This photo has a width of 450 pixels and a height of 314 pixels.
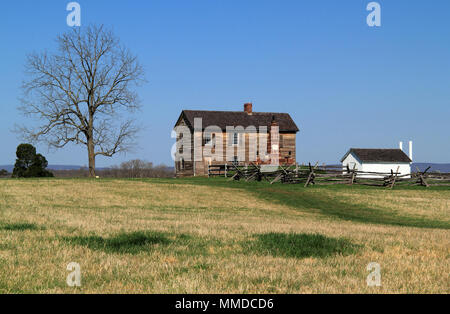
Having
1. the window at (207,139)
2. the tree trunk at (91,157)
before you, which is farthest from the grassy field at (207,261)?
the window at (207,139)

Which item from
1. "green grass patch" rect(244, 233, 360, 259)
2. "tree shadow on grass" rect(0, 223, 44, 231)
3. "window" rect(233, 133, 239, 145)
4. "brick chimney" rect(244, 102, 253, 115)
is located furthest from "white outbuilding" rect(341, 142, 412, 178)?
"tree shadow on grass" rect(0, 223, 44, 231)

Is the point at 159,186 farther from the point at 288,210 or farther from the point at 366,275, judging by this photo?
the point at 366,275

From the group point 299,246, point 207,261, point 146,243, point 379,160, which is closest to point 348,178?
point 379,160

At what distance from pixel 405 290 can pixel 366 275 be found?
88 centimetres

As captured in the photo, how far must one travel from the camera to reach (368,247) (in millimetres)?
9172

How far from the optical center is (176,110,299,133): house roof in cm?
6238

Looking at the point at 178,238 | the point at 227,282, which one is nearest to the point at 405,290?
the point at 227,282

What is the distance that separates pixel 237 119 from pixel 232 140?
11.2ft

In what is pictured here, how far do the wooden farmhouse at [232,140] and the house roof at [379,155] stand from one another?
906 cm

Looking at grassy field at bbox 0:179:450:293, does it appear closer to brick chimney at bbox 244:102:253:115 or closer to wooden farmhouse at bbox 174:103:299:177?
wooden farmhouse at bbox 174:103:299:177

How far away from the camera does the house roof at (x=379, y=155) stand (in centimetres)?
6206

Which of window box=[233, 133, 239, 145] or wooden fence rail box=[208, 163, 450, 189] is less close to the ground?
window box=[233, 133, 239, 145]

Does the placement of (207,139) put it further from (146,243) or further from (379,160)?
(146,243)

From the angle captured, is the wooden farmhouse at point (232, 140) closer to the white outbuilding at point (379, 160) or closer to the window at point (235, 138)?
the window at point (235, 138)
